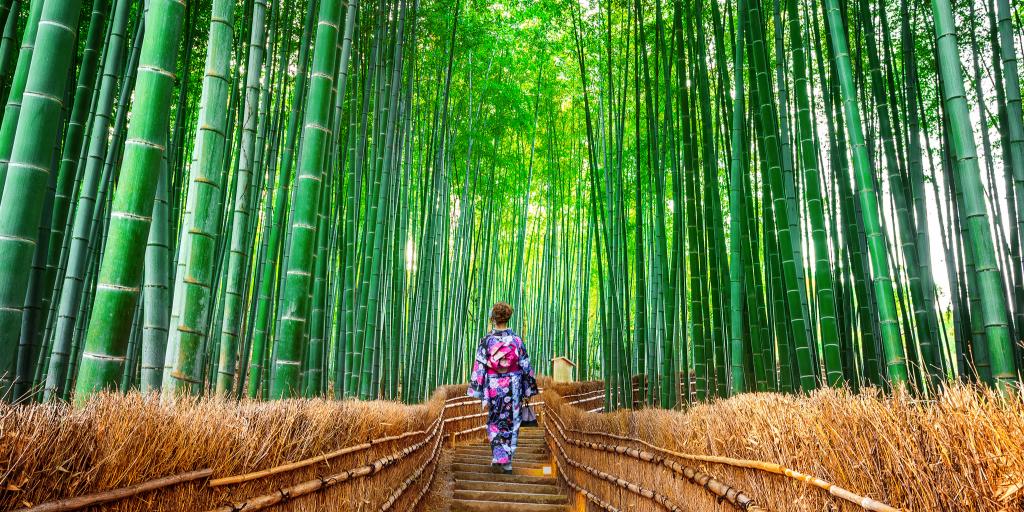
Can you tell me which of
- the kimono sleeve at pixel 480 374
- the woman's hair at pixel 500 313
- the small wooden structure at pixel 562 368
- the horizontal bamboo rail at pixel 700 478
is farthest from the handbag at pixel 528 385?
the small wooden structure at pixel 562 368

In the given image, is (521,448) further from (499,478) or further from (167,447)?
(167,447)

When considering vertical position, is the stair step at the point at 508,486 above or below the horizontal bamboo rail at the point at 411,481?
below


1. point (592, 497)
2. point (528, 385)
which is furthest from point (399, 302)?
point (592, 497)

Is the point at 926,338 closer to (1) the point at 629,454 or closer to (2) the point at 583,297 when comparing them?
(1) the point at 629,454

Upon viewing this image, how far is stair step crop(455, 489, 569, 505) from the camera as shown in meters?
3.96

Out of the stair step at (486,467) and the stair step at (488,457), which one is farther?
the stair step at (488,457)

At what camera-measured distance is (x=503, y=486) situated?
4160 millimetres

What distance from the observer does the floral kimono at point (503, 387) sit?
439 centimetres

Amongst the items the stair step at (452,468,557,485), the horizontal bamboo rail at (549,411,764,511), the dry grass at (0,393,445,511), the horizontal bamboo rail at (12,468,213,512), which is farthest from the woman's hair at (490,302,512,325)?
the horizontal bamboo rail at (12,468,213,512)

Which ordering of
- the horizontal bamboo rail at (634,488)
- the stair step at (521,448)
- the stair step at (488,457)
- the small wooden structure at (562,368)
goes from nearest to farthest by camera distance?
the horizontal bamboo rail at (634,488) → the stair step at (488,457) → the stair step at (521,448) → the small wooden structure at (562,368)

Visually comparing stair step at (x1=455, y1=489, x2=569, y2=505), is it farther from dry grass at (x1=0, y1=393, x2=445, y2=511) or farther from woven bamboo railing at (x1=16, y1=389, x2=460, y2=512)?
dry grass at (x1=0, y1=393, x2=445, y2=511)

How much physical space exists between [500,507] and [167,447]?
2720 millimetres

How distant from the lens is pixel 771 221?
11.8 ft

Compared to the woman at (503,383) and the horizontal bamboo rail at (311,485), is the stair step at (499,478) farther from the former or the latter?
the horizontal bamboo rail at (311,485)
